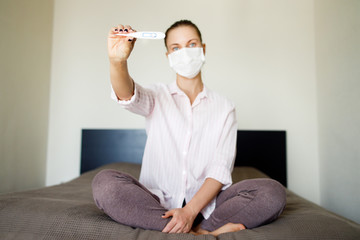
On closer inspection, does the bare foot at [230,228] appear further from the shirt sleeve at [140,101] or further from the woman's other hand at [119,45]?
the woman's other hand at [119,45]

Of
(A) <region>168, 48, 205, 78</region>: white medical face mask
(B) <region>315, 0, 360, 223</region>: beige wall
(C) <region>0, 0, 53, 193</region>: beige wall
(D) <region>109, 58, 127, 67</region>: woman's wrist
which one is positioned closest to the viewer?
(D) <region>109, 58, 127, 67</region>: woman's wrist

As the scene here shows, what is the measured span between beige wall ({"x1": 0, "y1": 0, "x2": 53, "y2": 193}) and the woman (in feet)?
4.37

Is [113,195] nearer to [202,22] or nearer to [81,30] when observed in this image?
[202,22]

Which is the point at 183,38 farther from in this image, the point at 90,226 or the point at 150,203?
the point at 90,226

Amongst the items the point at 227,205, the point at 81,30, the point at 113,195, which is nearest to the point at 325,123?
the point at 227,205

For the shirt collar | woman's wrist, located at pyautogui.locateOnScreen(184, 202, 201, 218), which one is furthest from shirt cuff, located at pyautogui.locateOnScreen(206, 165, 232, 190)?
the shirt collar

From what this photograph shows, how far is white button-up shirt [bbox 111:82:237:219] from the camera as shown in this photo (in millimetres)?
975

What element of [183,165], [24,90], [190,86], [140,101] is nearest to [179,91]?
[190,86]

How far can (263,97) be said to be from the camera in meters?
2.16

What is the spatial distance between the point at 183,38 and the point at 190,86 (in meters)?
0.20

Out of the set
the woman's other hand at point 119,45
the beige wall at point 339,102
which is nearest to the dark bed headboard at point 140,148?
A: the beige wall at point 339,102

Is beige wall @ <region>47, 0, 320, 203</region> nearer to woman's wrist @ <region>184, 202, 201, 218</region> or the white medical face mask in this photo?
the white medical face mask

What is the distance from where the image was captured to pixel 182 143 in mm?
1025

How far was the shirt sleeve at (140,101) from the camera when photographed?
3.01 ft
